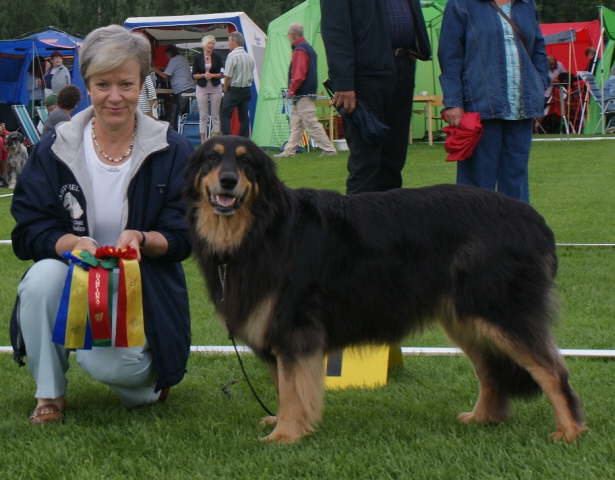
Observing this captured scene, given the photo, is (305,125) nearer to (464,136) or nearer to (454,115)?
(454,115)

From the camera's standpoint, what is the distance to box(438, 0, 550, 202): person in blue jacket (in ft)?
15.0

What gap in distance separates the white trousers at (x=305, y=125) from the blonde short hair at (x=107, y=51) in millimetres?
10744

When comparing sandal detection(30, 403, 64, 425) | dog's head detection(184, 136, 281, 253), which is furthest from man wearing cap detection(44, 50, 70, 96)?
dog's head detection(184, 136, 281, 253)

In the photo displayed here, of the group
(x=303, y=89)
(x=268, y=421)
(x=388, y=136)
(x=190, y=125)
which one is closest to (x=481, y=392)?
(x=268, y=421)

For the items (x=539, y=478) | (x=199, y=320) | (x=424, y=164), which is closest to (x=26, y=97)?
(x=424, y=164)

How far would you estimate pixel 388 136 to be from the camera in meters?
4.82

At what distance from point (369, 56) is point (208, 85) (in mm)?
11936

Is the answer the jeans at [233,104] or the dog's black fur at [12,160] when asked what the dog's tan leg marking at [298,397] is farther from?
the jeans at [233,104]

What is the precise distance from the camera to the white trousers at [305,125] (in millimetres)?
14000

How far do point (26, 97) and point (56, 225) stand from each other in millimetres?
19763

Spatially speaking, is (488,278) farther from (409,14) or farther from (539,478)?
(409,14)

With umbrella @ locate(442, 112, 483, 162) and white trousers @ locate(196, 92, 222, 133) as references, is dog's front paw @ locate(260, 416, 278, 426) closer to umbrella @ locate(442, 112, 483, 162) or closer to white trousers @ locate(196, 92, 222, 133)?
umbrella @ locate(442, 112, 483, 162)

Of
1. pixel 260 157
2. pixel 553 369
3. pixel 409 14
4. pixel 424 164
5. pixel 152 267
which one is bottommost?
pixel 424 164

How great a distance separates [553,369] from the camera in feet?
9.73
